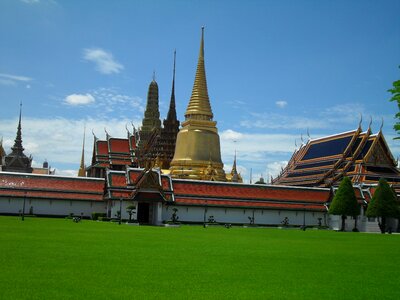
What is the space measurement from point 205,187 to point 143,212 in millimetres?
7071

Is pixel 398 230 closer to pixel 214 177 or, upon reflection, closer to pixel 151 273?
pixel 214 177

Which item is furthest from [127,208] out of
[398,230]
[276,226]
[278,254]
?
[278,254]

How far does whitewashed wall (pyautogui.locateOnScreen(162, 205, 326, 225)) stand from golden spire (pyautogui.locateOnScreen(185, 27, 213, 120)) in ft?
66.7

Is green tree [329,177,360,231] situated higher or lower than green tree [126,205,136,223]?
higher

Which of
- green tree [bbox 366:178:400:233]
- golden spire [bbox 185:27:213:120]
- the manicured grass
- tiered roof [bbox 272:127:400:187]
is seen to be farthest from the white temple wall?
the manicured grass

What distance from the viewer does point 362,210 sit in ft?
186

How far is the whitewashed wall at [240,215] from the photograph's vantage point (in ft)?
170

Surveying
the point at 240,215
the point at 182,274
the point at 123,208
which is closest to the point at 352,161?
the point at 240,215

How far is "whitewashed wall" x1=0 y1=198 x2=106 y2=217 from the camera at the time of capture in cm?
5162

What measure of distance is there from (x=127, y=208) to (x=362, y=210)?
24618 mm

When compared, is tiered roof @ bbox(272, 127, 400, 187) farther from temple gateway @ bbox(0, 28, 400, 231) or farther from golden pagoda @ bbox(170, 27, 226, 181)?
golden pagoda @ bbox(170, 27, 226, 181)

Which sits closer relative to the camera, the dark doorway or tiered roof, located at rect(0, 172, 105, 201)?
the dark doorway

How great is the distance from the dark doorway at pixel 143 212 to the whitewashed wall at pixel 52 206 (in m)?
6.12

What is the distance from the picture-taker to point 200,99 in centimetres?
7150
